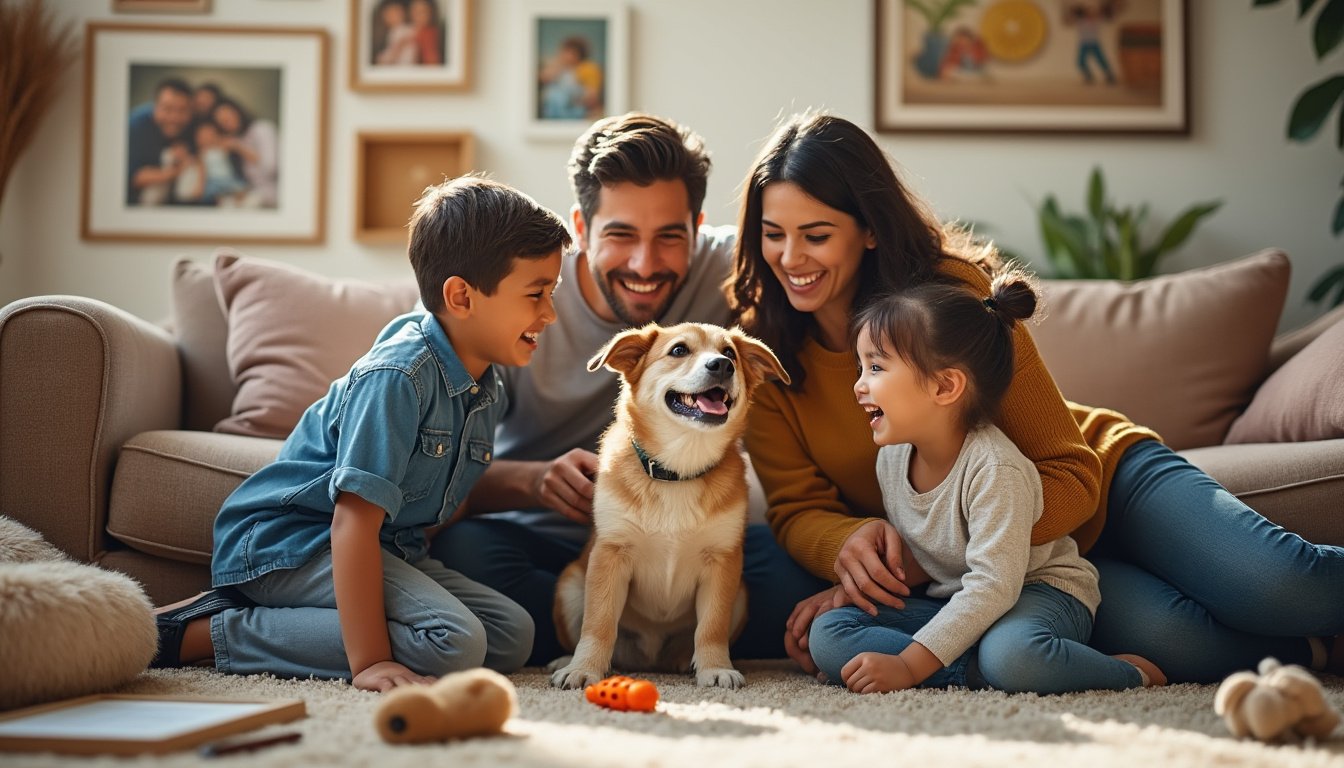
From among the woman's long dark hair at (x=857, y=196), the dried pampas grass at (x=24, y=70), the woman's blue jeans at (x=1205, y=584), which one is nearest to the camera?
the woman's blue jeans at (x=1205, y=584)

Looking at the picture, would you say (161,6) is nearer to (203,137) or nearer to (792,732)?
(203,137)

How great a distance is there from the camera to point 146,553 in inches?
84.0

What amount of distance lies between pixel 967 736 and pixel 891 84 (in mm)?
2661

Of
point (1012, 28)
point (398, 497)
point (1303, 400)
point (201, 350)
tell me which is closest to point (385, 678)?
point (398, 497)

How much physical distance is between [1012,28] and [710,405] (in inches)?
91.6

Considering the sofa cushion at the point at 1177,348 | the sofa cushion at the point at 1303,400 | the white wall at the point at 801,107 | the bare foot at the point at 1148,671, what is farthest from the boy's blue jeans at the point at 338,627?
the white wall at the point at 801,107

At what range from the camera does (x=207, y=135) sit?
353 centimetres

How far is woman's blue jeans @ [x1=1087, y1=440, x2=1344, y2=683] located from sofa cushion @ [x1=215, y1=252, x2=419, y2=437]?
1761 mm

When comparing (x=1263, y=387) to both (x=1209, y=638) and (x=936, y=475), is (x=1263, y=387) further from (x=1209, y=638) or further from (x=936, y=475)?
(x=936, y=475)

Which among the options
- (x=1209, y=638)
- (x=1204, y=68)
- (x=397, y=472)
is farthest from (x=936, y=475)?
(x=1204, y=68)

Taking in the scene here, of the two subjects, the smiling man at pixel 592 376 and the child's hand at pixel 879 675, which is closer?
the child's hand at pixel 879 675

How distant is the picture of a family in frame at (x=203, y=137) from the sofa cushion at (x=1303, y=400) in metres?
2.94

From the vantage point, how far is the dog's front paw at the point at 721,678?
70.8 inches

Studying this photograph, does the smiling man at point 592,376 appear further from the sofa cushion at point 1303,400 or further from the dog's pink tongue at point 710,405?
the sofa cushion at point 1303,400
